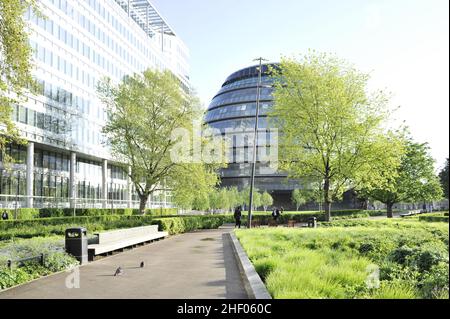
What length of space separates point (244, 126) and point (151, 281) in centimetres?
8010

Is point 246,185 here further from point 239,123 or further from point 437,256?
point 437,256

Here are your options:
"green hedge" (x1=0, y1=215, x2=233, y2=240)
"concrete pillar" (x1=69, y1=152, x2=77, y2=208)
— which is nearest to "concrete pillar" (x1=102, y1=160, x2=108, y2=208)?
"concrete pillar" (x1=69, y1=152, x2=77, y2=208)

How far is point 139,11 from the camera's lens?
68.2m

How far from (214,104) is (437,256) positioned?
90665 millimetres

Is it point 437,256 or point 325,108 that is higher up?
point 325,108

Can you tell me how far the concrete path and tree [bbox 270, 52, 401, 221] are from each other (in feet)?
55.6

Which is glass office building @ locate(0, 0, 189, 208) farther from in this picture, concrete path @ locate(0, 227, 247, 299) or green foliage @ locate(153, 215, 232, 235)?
concrete path @ locate(0, 227, 247, 299)

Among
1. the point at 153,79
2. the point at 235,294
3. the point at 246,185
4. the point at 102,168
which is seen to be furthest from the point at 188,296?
the point at 246,185

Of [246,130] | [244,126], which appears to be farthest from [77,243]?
[244,126]

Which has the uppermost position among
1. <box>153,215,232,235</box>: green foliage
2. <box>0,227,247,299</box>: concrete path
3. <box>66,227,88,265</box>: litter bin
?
<box>66,227,88,265</box>: litter bin

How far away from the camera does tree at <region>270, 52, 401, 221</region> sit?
30.2 metres

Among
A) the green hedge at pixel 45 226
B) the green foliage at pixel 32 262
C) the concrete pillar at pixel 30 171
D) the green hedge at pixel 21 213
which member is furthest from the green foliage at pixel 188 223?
the concrete pillar at pixel 30 171

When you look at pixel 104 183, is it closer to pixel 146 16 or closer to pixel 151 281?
pixel 146 16

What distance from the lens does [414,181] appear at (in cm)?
4762
